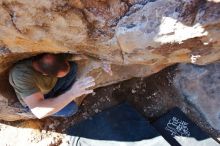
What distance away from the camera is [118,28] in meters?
2.36

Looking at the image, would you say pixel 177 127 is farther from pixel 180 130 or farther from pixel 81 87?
pixel 81 87

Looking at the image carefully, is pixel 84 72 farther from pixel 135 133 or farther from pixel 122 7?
pixel 122 7

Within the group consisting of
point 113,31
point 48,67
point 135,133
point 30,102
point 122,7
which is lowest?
point 135,133

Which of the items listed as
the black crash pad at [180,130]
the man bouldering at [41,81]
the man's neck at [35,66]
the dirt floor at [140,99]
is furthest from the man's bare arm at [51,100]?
the black crash pad at [180,130]

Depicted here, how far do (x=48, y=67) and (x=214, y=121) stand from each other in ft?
5.13

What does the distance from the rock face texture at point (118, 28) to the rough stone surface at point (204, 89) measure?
3.54ft

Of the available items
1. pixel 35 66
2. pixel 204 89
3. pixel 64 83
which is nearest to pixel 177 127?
pixel 204 89

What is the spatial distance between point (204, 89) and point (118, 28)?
4.91 feet

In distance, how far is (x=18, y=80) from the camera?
112 inches

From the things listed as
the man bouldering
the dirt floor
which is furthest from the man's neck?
the dirt floor

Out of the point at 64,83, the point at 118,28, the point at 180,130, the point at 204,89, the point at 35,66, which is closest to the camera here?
the point at 118,28

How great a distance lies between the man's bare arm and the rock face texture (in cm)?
31

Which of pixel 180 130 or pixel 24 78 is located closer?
pixel 24 78

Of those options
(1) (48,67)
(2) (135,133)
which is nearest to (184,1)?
(1) (48,67)
